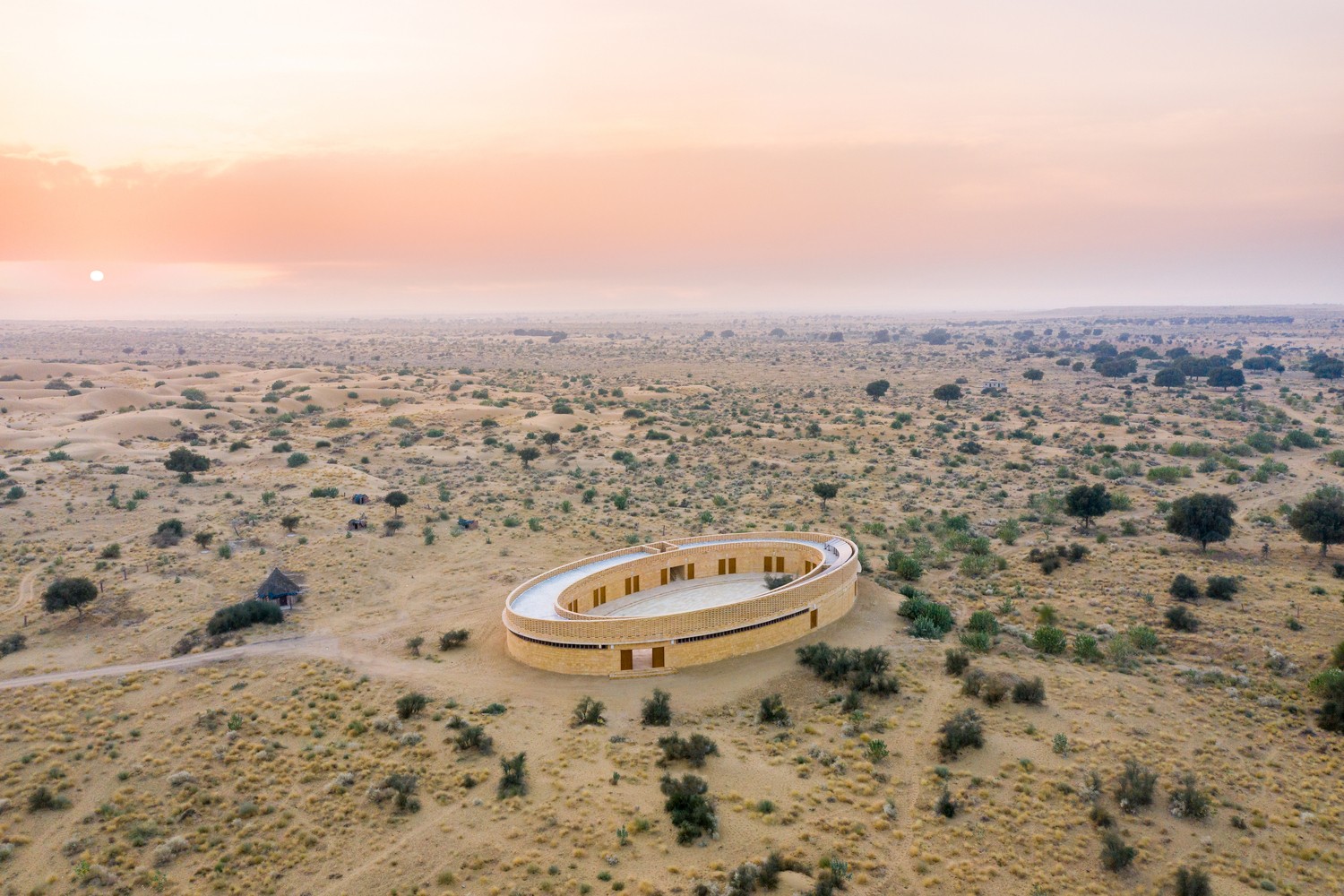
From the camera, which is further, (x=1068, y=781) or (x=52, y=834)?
(x=1068, y=781)

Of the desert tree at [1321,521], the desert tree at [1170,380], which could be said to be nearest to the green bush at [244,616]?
the desert tree at [1321,521]

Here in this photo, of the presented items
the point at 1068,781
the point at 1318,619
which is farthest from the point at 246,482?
the point at 1318,619

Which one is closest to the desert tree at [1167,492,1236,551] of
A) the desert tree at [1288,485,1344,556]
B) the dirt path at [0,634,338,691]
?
the desert tree at [1288,485,1344,556]

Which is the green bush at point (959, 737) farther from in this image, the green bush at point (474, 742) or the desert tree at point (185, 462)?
the desert tree at point (185, 462)

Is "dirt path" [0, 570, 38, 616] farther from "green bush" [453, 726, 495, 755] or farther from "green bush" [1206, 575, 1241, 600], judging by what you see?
"green bush" [1206, 575, 1241, 600]

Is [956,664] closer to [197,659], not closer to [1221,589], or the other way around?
[1221,589]

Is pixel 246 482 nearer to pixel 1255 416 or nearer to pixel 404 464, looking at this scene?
pixel 404 464

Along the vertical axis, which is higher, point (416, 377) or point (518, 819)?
point (416, 377)
